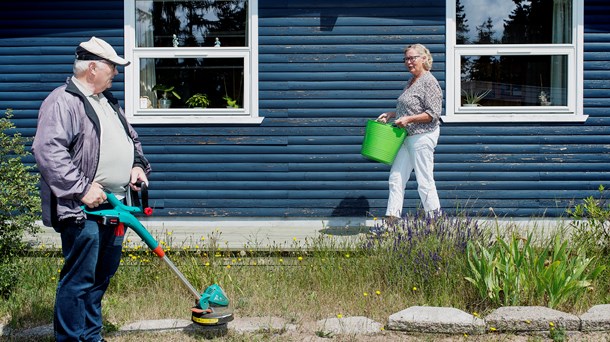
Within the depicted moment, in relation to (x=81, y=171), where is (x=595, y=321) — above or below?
below

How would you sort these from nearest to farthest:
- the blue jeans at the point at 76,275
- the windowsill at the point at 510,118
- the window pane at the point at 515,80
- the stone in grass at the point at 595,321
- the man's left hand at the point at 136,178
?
the blue jeans at the point at 76,275
the man's left hand at the point at 136,178
the stone in grass at the point at 595,321
the windowsill at the point at 510,118
the window pane at the point at 515,80

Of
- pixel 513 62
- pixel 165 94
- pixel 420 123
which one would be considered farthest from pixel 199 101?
pixel 513 62

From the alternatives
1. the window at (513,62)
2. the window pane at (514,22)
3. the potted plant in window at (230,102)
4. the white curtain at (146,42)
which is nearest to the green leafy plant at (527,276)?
the window at (513,62)

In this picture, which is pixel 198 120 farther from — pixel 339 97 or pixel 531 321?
pixel 531 321

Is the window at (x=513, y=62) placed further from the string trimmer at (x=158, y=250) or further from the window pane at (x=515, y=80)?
the string trimmer at (x=158, y=250)

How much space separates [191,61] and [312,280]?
3312 millimetres

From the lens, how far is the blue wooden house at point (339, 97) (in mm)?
7578

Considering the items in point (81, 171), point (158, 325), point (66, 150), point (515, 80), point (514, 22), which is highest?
point (514, 22)

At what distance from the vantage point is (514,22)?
25.1 feet

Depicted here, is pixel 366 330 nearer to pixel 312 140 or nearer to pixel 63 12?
pixel 312 140

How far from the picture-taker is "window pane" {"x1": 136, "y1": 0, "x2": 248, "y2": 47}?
25.3 feet

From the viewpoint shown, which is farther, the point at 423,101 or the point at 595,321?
the point at 423,101

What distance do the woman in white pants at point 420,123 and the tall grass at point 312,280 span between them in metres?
0.79

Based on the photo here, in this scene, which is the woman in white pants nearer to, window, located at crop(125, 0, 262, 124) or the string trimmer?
window, located at crop(125, 0, 262, 124)
